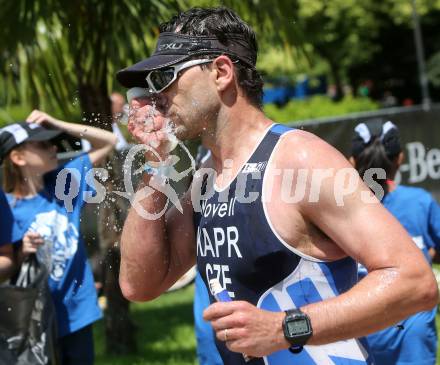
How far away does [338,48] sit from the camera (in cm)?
2792

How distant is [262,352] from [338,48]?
87.5 ft

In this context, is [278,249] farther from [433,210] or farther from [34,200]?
[34,200]

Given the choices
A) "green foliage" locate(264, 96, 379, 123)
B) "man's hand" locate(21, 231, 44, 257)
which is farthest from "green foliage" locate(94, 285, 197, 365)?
"green foliage" locate(264, 96, 379, 123)

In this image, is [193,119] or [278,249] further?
[193,119]

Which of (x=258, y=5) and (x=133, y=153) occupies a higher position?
(x=258, y=5)

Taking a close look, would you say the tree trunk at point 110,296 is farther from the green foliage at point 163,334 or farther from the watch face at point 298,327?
the watch face at point 298,327

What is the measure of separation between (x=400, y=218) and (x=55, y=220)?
5.86 feet

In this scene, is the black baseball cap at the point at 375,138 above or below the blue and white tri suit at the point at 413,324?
above

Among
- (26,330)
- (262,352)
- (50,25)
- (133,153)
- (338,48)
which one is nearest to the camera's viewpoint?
(262,352)

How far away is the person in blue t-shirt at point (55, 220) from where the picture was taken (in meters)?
4.29

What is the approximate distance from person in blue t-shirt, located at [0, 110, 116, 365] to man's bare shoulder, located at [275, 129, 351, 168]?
82.8 inches

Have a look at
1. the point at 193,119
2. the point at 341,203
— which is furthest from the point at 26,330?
the point at 341,203

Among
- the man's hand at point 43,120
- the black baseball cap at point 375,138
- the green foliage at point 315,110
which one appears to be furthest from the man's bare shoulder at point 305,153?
the green foliage at point 315,110

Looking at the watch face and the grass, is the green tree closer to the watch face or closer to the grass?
the grass
